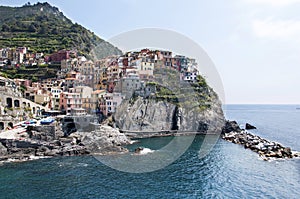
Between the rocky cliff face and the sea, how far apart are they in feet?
55.0

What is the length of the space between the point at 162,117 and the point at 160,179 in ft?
87.1

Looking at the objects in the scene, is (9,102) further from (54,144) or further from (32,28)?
(32,28)

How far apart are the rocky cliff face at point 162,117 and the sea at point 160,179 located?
1677 centimetres

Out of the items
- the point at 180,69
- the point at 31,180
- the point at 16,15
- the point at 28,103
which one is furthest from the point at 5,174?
the point at 16,15

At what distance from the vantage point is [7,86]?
4272cm

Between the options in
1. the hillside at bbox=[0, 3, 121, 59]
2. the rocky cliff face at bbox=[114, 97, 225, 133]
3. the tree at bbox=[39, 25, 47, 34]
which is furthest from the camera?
the tree at bbox=[39, 25, 47, 34]

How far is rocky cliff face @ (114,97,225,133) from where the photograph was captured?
45.9 meters

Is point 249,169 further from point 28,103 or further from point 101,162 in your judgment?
point 28,103

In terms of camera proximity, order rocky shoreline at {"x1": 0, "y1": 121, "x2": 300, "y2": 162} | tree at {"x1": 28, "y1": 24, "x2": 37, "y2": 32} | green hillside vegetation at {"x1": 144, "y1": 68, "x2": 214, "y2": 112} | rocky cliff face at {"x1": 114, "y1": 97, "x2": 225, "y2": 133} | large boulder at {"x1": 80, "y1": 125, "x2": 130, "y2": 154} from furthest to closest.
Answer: tree at {"x1": 28, "y1": 24, "x2": 37, "y2": 32}, green hillside vegetation at {"x1": 144, "y1": 68, "x2": 214, "y2": 112}, rocky cliff face at {"x1": 114, "y1": 97, "x2": 225, "y2": 133}, large boulder at {"x1": 80, "y1": 125, "x2": 130, "y2": 154}, rocky shoreline at {"x1": 0, "y1": 121, "x2": 300, "y2": 162}

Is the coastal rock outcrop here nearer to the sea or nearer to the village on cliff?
the sea

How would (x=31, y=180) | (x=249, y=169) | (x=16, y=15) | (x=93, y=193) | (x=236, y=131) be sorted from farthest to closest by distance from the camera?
(x=16, y=15) → (x=236, y=131) → (x=249, y=169) → (x=31, y=180) → (x=93, y=193)

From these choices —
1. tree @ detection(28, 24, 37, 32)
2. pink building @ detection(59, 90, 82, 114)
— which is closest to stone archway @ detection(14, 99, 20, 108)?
pink building @ detection(59, 90, 82, 114)

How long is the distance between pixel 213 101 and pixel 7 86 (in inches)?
1693

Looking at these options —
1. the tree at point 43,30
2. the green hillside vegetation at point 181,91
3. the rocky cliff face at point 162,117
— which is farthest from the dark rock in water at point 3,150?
the tree at point 43,30
